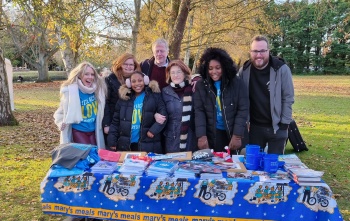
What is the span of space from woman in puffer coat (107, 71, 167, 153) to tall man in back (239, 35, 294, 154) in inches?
46.6

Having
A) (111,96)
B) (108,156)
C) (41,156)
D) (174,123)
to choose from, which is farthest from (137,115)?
(41,156)

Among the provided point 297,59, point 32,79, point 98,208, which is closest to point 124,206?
point 98,208

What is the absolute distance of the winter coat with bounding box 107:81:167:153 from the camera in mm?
4102

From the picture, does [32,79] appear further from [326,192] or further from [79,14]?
[326,192]

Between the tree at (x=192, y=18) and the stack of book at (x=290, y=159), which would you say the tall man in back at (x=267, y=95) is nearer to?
the stack of book at (x=290, y=159)

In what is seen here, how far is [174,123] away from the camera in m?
4.21

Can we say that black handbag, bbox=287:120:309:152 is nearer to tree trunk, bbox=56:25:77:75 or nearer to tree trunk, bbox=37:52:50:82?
tree trunk, bbox=56:25:77:75

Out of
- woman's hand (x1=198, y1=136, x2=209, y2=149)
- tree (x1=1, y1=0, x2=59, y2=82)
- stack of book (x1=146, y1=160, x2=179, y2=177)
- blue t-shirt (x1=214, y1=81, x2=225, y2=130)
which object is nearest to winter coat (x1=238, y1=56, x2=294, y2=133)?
blue t-shirt (x1=214, y1=81, x2=225, y2=130)

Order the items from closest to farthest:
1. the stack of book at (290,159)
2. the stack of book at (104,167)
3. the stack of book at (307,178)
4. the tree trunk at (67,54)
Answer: the stack of book at (307,178) < the stack of book at (104,167) < the stack of book at (290,159) < the tree trunk at (67,54)

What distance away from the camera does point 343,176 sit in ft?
19.1

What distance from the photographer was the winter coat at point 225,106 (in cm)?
390

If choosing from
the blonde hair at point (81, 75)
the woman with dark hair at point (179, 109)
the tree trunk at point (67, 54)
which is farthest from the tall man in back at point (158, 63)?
the tree trunk at point (67, 54)

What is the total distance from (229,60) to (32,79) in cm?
4054

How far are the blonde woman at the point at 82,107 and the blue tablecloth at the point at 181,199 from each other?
1134mm
